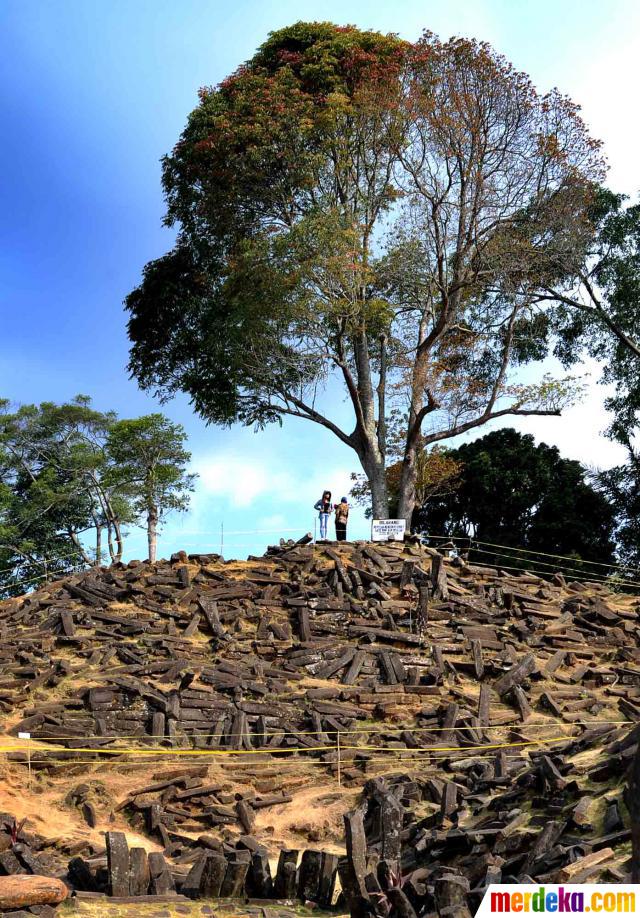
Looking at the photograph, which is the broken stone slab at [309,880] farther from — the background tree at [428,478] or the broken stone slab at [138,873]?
the background tree at [428,478]

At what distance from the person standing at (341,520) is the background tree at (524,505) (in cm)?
805

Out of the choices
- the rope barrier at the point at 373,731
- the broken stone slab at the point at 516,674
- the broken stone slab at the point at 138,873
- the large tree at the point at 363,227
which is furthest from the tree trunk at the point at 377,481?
Result: the broken stone slab at the point at 138,873

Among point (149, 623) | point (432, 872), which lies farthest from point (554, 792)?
point (149, 623)

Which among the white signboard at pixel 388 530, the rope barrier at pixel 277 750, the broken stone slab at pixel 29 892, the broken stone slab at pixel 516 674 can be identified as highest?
the white signboard at pixel 388 530

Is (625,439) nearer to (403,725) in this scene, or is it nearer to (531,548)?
(531,548)

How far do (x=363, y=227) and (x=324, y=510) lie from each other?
10.2m

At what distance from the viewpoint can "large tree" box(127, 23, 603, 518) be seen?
28.0 meters

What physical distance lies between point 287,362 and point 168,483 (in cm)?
886

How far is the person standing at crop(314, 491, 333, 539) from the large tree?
3.45m

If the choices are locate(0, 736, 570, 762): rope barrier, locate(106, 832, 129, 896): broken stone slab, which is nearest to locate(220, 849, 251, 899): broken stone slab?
locate(106, 832, 129, 896): broken stone slab

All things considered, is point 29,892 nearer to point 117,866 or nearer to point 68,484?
point 117,866

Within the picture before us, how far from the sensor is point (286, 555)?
23078mm

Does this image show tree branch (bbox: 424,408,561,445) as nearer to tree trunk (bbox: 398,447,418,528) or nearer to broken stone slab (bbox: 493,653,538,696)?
tree trunk (bbox: 398,447,418,528)

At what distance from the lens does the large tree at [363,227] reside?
92.0ft
